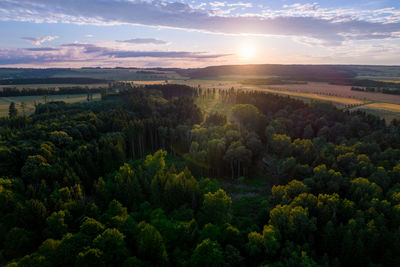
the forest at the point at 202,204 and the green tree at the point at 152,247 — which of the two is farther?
the forest at the point at 202,204

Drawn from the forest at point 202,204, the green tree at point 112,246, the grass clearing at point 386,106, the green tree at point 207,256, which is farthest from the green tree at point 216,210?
the grass clearing at point 386,106

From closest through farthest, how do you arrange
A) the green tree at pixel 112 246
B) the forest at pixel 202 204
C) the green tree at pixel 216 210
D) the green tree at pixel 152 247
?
the green tree at pixel 112 246, the green tree at pixel 152 247, the forest at pixel 202 204, the green tree at pixel 216 210

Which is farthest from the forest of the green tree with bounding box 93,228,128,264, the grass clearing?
the grass clearing

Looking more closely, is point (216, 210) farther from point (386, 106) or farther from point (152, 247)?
point (386, 106)

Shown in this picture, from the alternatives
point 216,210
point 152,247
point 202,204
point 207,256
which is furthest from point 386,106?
point 152,247

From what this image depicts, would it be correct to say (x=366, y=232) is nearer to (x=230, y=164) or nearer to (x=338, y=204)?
(x=338, y=204)

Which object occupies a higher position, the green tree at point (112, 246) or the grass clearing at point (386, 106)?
the grass clearing at point (386, 106)

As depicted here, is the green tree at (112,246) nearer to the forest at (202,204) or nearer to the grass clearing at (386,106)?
the forest at (202,204)

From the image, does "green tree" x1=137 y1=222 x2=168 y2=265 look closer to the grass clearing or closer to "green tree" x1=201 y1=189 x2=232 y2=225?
"green tree" x1=201 y1=189 x2=232 y2=225

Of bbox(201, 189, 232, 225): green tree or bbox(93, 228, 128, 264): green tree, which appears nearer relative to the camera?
bbox(93, 228, 128, 264): green tree

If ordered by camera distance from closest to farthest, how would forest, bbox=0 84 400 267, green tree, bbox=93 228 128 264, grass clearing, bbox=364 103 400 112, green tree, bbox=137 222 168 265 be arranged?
green tree, bbox=93 228 128 264
green tree, bbox=137 222 168 265
forest, bbox=0 84 400 267
grass clearing, bbox=364 103 400 112

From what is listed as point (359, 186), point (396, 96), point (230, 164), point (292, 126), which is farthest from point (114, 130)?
point (396, 96)
